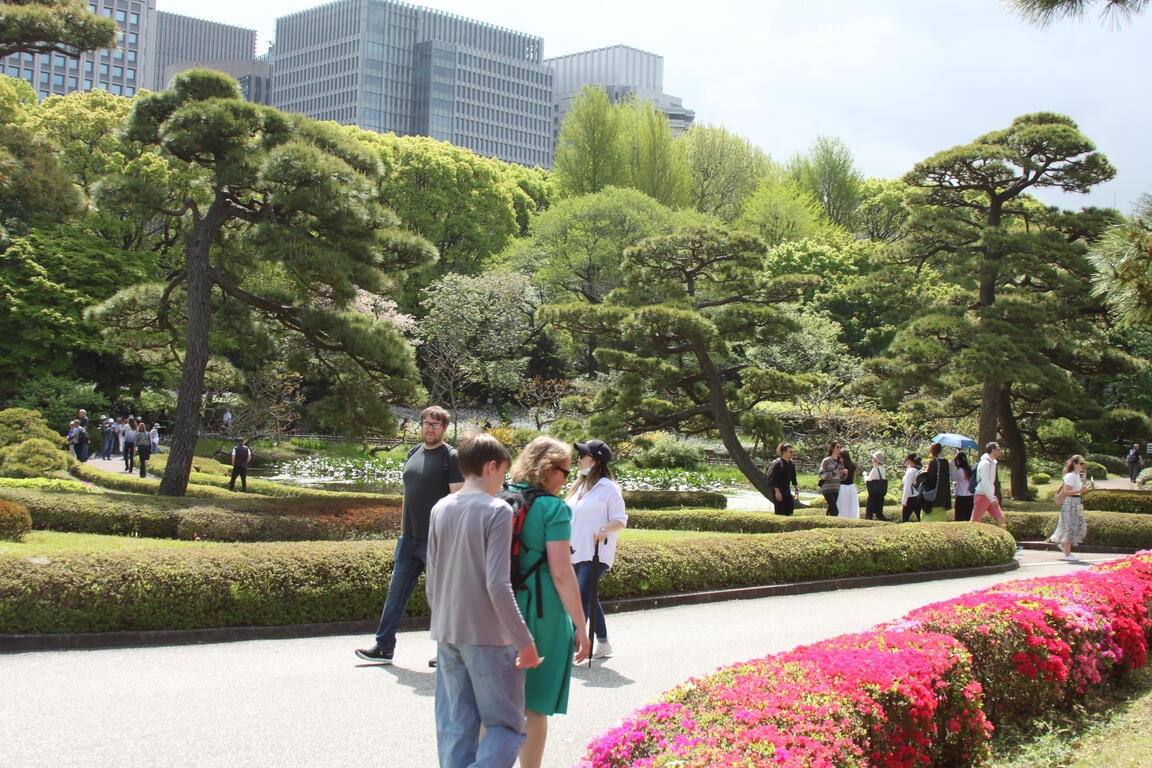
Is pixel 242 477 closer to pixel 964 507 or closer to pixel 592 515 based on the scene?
pixel 964 507

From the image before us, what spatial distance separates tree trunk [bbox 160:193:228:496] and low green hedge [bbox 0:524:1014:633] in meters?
7.53

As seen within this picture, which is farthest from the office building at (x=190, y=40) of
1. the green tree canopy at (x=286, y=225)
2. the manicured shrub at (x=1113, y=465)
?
the green tree canopy at (x=286, y=225)

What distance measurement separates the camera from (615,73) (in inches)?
5969

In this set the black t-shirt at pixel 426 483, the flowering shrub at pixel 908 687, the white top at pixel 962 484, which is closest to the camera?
the flowering shrub at pixel 908 687

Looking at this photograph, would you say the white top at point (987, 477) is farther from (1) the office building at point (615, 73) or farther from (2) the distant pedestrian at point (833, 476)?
(1) the office building at point (615, 73)

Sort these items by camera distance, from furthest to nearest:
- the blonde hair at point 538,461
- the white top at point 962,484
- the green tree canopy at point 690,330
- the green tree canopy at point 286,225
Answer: the green tree canopy at point 690,330 < the white top at point 962,484 < the green tree canopy at point 286,225 < the blonde hair at point 538,461

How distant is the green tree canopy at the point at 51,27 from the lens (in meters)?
15.1

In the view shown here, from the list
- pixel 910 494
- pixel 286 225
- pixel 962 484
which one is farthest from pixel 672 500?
pixel 286 225

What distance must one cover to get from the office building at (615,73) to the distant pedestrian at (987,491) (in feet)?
457

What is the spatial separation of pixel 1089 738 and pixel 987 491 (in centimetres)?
935

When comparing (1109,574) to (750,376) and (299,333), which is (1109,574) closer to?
(750,376)

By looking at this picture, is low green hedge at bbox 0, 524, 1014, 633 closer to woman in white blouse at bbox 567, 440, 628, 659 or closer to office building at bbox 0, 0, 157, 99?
woman in white blouse at bbox 567, 440, 628, 659

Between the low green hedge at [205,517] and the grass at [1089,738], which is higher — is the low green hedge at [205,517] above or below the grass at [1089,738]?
above

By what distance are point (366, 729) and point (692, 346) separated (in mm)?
14148
